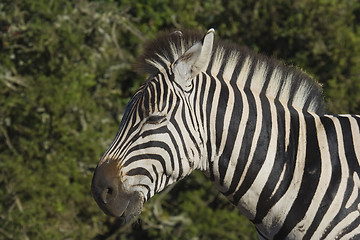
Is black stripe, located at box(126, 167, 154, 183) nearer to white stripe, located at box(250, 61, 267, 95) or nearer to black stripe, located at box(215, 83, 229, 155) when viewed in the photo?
black stripe, located at box(215, 83, 229, 155)

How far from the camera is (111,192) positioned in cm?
382

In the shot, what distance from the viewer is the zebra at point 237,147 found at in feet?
12.7

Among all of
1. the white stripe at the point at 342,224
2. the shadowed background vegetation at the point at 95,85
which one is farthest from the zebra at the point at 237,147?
the shadowed background vegetation at the point at 95,85

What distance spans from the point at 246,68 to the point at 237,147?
0.57 metres

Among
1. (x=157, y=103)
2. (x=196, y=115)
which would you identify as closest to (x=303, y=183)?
(x=196, y=115)

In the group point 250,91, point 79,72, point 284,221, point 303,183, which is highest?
point 250,91

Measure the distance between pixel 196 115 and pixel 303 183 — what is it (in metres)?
0.81

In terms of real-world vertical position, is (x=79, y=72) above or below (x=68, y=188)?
above

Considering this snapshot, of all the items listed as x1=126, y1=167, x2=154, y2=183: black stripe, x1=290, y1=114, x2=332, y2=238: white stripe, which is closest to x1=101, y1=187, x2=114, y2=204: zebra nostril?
x1=126, y1=167, x2=154, y2=183: black stripe

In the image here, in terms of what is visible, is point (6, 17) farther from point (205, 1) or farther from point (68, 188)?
point (205, 1)

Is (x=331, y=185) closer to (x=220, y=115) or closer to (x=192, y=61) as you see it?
(x=220, y=115)

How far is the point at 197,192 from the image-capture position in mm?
9016

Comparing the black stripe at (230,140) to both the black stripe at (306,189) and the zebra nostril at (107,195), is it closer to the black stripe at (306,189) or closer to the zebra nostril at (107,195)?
the black stripe at (306,189)

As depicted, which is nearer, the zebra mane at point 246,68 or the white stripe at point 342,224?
the white stripe at point 342,224
